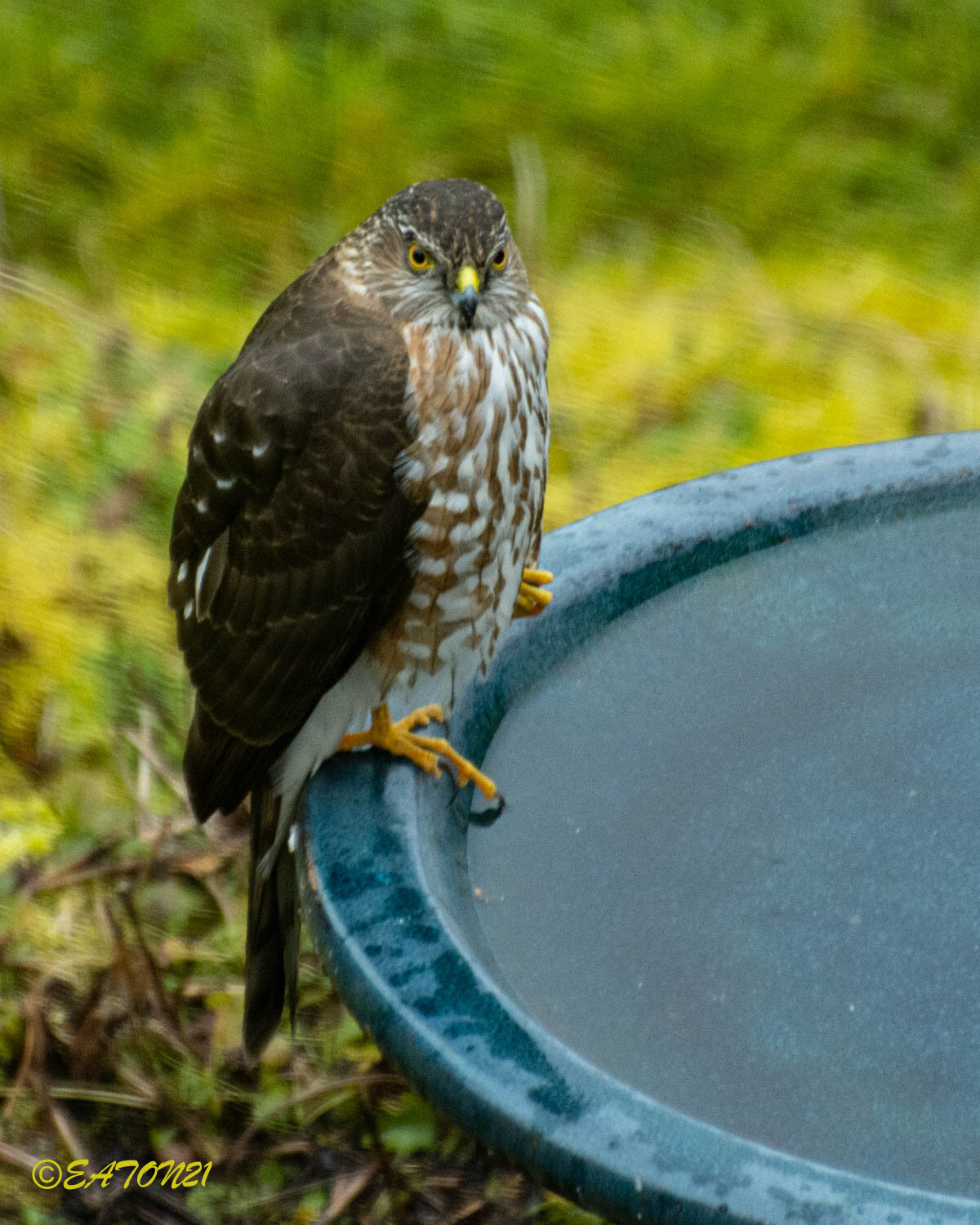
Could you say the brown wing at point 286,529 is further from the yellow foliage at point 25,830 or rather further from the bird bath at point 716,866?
the yellow foliage at point 25,830

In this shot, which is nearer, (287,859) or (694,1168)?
(694,1168)

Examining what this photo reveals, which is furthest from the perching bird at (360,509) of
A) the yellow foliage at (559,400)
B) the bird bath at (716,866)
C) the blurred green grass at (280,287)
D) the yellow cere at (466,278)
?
the yellow foliage at (559,400)

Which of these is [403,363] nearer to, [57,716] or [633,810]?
[633,810]

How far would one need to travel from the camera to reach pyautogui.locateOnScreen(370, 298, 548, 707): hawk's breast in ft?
7.47

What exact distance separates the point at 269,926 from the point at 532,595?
637 millimetres

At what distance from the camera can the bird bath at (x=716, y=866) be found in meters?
1.66

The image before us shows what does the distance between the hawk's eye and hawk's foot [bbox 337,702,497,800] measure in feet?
2.06

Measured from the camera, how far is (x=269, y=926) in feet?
8.30

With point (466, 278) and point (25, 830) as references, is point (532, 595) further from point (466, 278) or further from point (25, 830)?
point (25, 830)

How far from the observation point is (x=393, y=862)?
203 centimetres

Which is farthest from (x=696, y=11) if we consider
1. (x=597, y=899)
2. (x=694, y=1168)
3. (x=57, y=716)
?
(x=694, y=1168)

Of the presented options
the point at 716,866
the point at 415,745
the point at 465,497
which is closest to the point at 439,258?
the point at 465,497

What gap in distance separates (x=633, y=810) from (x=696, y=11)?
4.21m

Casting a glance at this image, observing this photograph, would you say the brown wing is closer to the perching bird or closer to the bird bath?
the perching bird
